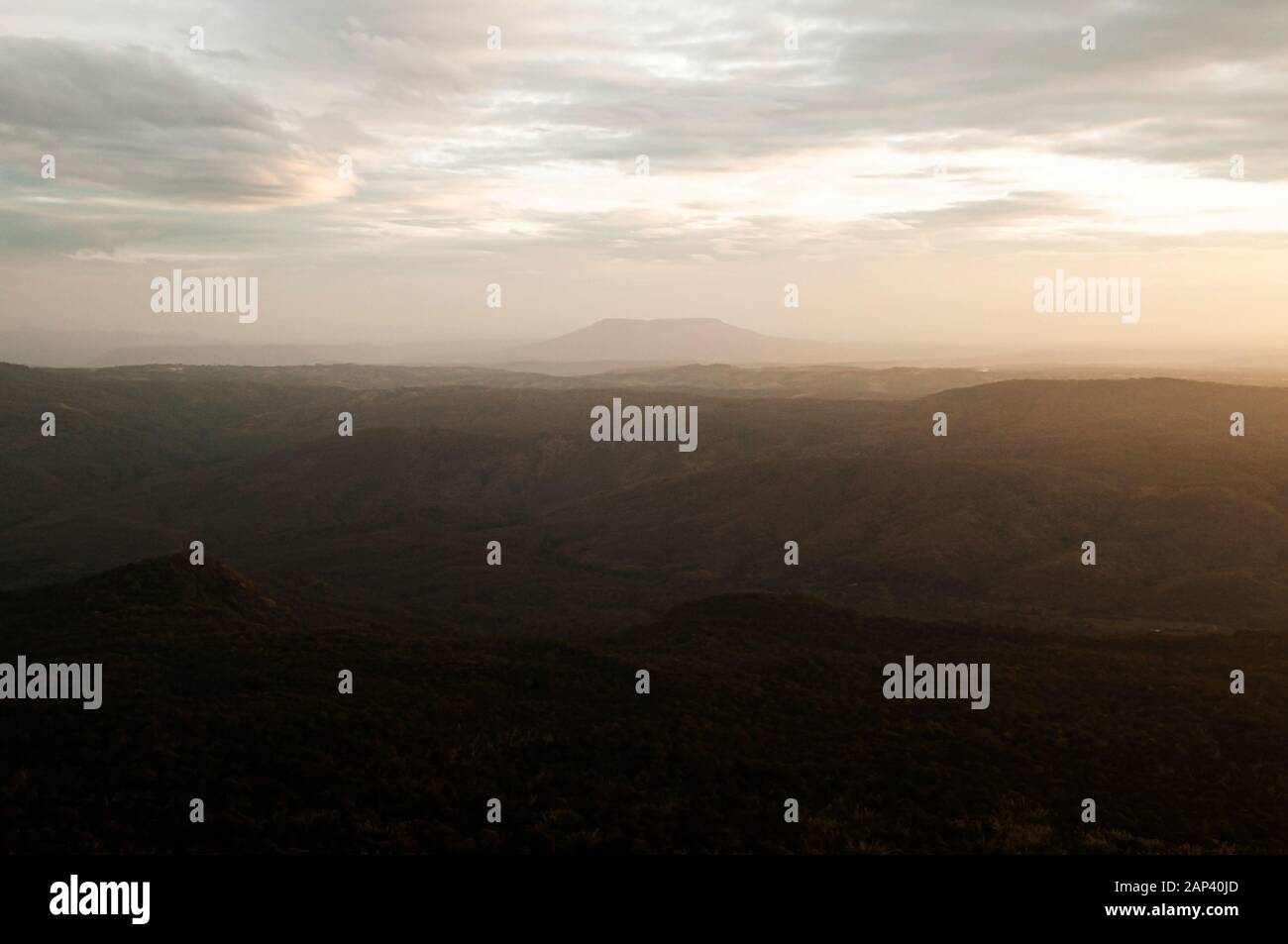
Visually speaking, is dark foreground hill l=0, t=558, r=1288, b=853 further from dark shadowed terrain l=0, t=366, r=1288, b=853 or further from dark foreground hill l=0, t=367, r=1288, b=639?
dark foreground hill l=0, t=367, r=1288, b=639

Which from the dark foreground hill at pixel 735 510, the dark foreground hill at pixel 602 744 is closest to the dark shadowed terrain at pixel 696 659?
the dark foreground hill at pixel 602 744

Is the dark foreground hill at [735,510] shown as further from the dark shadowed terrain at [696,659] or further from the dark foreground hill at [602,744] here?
the dark foreground hill at [602,744]

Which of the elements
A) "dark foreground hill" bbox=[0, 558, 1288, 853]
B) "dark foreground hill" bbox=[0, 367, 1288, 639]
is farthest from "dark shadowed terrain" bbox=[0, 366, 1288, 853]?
"dark foreground hill" bbox=[0, 367, 1288, 639]

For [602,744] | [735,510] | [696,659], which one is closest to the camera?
[602,744]

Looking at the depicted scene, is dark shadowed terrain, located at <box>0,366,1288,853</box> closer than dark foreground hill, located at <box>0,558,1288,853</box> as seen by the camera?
No

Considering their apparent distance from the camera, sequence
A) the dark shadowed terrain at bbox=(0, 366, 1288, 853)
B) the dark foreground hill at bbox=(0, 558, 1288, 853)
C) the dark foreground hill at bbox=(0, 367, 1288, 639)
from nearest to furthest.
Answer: the dark foreground hill at bbox=(0, 558, 1288, 853) → the dark shadowed terrain at bbox=(0, 366, 1288, 853) → the dark foreground hill at bbox=(0, 367, 1288, 639)

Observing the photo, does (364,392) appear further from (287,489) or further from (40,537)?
(40,537)

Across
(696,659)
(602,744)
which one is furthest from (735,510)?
(602,744)

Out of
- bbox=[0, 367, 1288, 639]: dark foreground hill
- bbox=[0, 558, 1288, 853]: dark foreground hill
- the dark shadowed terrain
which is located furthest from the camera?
bbox=[0, 367, 1288, 639]: dark foreground hill

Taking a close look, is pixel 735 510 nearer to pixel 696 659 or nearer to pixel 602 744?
pixel 696 659
